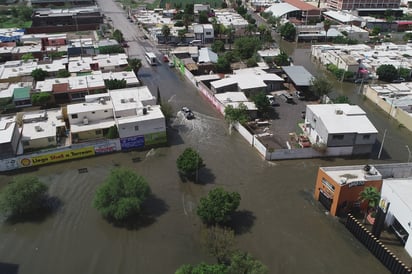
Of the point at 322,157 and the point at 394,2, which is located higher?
the point at 394,2

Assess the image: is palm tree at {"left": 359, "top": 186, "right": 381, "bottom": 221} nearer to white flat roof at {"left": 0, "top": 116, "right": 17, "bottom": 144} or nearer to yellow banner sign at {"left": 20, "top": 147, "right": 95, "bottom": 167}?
yellow banner sign at {"left": 20, "top": 147, "right": 95, "bottom": 167}

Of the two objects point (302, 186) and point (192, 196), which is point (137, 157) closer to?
point (192, 196)

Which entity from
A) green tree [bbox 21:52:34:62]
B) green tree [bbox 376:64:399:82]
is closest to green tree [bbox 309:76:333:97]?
green tree [bbox 376:64:399:82]

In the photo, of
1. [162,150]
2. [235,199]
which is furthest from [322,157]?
[162,150]

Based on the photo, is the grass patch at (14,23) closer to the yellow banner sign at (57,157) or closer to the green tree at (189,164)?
the yellow banner sign at (57,157)

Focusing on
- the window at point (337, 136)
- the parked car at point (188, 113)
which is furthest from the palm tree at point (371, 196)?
the parked car at point (188, 113)

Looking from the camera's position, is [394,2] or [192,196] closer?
[192,196]
